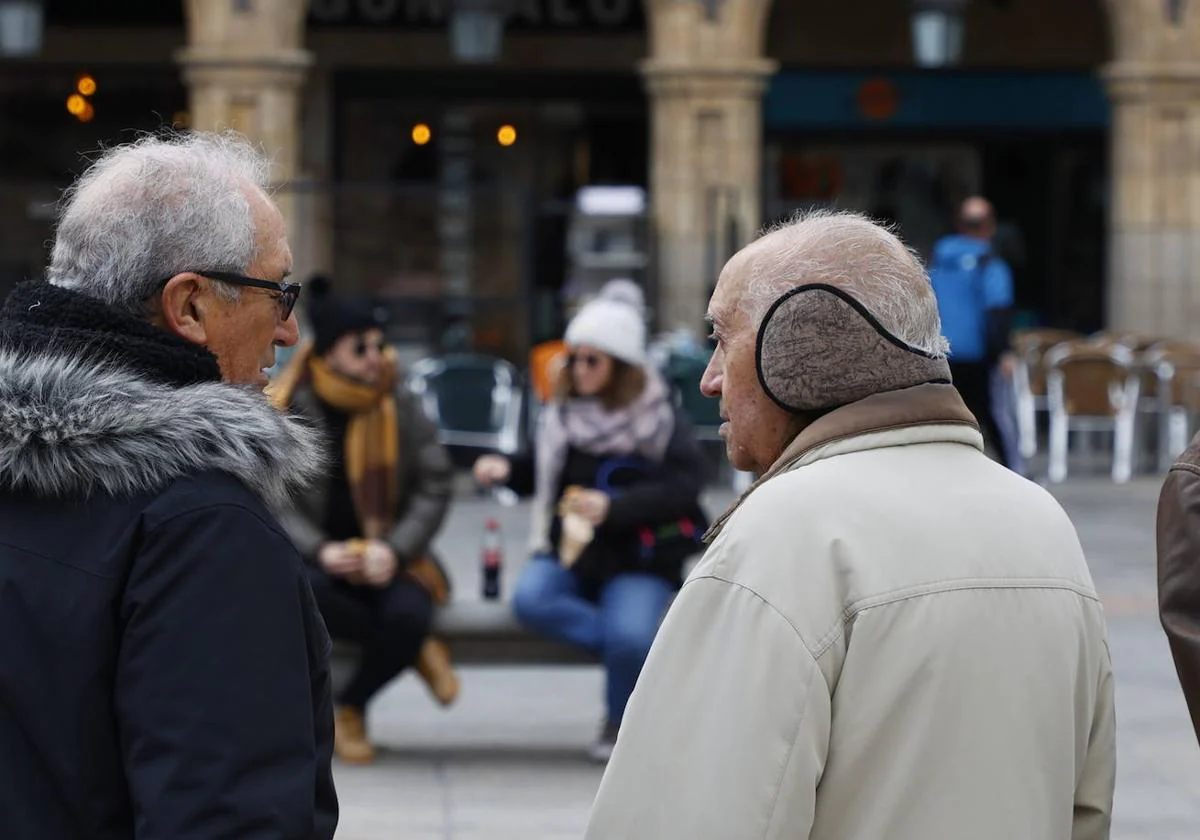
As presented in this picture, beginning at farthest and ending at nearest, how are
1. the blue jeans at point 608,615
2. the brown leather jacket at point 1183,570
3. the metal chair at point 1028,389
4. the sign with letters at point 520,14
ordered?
1. the sign with letters at point 520,14
2. the metal chair at point 1028,389
3. the blue jeans at point 608,615
4. the brown leather jacket at point 1183,570

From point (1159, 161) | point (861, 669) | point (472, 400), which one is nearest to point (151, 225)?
point (861, 669)

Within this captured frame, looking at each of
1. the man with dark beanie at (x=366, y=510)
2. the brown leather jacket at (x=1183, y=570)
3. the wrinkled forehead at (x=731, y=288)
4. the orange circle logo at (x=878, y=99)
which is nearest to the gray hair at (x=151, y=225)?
the wrinkled forehead at (x=731, y=288)

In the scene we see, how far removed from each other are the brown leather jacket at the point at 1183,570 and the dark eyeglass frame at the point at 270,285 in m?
1.33

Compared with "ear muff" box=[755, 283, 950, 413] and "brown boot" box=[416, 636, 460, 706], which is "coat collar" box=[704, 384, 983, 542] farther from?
"brown boot" box=[416, 636, 460, 706]

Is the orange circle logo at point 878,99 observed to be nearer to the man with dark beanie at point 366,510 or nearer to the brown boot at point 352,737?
the man with dark beanie at point 366,510

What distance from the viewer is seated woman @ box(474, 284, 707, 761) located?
249 inches

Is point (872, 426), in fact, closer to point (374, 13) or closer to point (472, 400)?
point (472, 400)

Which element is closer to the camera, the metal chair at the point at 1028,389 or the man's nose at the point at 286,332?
the man's nose at the point at 286,332

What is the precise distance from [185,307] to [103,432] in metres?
0.18

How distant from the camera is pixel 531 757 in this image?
6676 millimetres

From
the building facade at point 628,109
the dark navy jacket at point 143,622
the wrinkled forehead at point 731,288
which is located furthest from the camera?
the building facade at point 628,109

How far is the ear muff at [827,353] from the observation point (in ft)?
7.41

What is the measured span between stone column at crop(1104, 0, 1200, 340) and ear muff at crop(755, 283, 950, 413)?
1426cm

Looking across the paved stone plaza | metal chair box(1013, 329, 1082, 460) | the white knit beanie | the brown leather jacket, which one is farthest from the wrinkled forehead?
metal chair box(1013, 329, 1082, 460)
